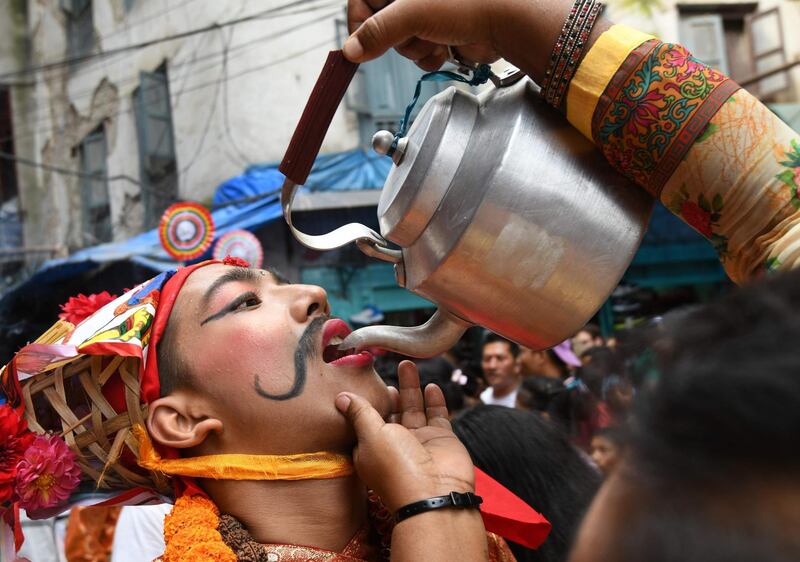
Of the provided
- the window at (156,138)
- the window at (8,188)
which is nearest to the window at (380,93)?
the window at (156,138)

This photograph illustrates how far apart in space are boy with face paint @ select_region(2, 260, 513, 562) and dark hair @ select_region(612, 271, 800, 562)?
0.83 meters

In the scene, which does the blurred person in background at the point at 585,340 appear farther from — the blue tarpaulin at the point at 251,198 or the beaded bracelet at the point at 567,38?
the beaded bracelet at the point at 567,38

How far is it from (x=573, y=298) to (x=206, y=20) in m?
8.97

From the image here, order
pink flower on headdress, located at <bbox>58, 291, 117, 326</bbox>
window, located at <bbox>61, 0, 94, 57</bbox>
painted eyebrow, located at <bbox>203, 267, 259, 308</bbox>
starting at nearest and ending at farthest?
painted eyebrow, located at <bbox>203, 267, 259, 308</bbox> → pink flower on headdress, located at <bbox>58, 291, 117, 326</bbox> → window, located at <bbox>61, 0, 94, 57</bbox>

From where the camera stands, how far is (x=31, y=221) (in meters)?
13.5

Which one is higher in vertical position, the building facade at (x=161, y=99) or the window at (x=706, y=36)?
the window at (x=706, y=36)

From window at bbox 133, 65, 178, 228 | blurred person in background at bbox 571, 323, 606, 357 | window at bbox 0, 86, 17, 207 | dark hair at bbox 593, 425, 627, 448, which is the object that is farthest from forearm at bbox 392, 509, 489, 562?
window at bbox 0, 86, 17, 207

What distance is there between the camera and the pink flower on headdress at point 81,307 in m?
1.72

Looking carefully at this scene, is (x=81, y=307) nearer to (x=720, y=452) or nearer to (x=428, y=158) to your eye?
(x=428, y=158)

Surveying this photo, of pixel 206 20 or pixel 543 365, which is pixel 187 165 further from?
pixel 543 365

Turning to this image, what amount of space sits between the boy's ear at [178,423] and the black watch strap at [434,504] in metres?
0.42

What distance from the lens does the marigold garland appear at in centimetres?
133

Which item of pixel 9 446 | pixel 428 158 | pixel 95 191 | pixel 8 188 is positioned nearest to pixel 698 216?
pixel 428 158

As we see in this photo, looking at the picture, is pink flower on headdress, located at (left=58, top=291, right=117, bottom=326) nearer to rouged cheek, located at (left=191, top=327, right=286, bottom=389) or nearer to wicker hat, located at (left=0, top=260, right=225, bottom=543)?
wicker hat, located at (left=0, top=260, right=225, bottom=543)
